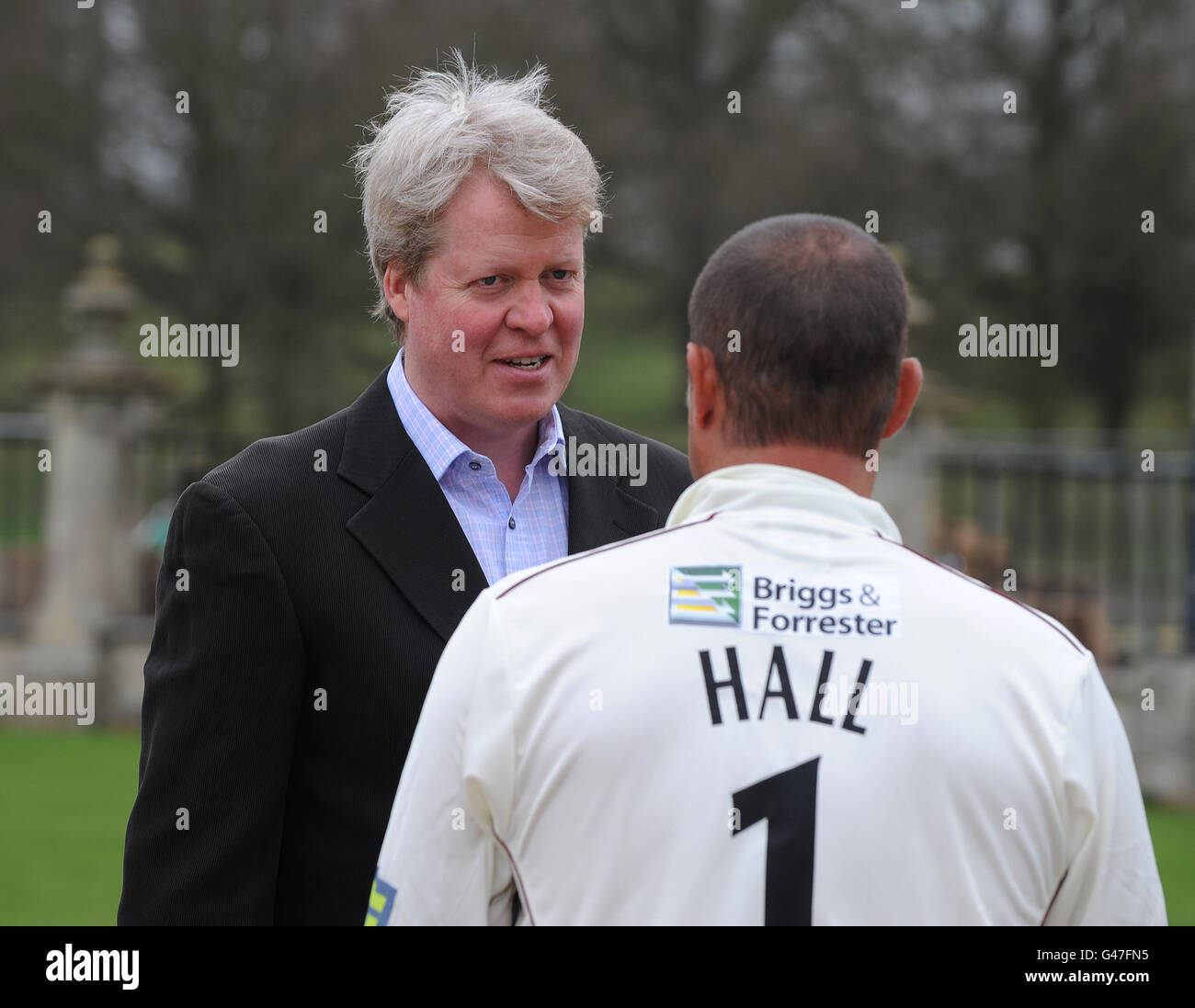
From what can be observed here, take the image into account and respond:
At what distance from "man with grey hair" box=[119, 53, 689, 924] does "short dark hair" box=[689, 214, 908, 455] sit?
80 cm

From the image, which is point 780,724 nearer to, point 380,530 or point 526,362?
point 380,530

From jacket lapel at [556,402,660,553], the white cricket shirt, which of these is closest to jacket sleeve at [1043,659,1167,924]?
the white cricket shirt

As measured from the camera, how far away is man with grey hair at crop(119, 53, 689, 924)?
2326 mm

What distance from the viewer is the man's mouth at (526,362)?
265cm

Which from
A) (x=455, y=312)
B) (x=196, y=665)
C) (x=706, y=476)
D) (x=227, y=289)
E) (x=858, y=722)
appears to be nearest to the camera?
(x=858, y=722)

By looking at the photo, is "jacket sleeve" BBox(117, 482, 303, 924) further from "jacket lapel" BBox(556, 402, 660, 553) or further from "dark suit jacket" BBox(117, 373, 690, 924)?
"jacket lapel" BBox(556, 402, 660, 553)

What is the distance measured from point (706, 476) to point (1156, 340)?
2058cm

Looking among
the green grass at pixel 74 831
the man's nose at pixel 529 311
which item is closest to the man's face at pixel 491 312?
the man's nose at pixel 529 311

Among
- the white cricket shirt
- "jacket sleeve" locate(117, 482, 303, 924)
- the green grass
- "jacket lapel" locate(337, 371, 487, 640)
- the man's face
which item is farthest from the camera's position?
the green grass

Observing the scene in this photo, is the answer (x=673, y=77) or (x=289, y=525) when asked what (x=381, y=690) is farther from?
(x=673, y=77)

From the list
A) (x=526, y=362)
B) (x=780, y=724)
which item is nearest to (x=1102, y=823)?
(x=780, y=724)

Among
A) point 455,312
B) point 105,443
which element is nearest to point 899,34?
point 105,443

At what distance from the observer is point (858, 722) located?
65.4 inches

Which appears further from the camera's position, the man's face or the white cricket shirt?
the man's face
